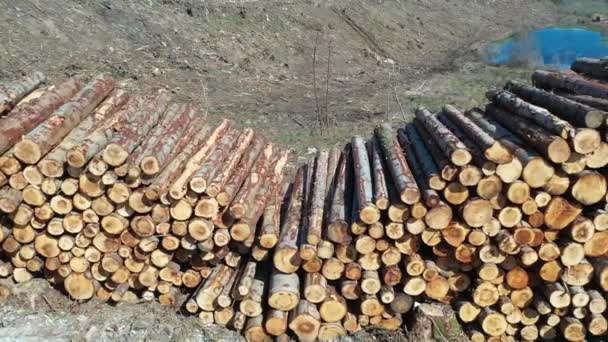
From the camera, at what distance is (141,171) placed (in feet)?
19.5

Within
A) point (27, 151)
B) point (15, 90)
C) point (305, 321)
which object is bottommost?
point (305, 321)

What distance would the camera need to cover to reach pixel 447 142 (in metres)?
5.96

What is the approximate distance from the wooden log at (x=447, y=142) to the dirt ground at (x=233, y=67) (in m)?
2.33

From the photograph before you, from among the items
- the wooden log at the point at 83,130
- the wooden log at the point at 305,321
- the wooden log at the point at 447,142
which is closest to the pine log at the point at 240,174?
the wooden log at the point at 305,321

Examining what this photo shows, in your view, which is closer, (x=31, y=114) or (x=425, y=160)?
(x=425, y=160)

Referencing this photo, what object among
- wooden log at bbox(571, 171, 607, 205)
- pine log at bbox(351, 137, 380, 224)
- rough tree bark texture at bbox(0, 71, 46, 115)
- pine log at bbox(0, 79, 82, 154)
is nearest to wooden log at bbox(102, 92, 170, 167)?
pine log at bbox(0, 79, 82, 154)

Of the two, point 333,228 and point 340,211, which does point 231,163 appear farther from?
point 333,228

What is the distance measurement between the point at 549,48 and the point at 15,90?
23.7 metres

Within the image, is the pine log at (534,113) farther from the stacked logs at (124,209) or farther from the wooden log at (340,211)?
the stacked logs at (124,209)

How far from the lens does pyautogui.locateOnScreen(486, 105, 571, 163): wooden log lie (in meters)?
5.18

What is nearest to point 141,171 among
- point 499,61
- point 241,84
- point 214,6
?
point 241,84

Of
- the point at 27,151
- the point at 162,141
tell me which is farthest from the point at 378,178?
the point at 27,151

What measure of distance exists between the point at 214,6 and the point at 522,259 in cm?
1678

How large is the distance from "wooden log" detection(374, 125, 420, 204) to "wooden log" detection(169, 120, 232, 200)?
8.29 ft
